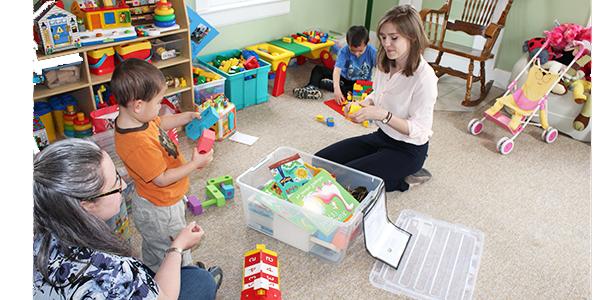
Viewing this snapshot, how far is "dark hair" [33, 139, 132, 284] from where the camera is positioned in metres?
1.02

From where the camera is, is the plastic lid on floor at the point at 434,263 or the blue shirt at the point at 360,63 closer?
the plastic lid on floor at the point at 434,263

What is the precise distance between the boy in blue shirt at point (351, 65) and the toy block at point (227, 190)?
1.10 m

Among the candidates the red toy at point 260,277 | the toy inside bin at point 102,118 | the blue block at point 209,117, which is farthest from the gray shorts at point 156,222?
the toy inside bin at point 102,118

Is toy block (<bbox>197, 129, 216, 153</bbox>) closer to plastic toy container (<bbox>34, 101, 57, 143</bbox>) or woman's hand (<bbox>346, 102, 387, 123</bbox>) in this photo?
woman's hand (<bbox>346, 102, 387, 123</bbox>)

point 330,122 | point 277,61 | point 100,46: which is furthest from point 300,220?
point 277,61

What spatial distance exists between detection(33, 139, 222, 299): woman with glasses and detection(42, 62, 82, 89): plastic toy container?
5.11 feet

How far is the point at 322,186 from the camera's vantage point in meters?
2.05

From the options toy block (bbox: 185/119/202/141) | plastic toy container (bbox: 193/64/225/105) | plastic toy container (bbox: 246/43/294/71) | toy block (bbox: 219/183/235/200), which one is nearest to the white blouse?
toy block (bbox: 219/183/235/200)

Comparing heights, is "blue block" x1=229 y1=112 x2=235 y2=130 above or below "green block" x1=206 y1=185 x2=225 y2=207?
above

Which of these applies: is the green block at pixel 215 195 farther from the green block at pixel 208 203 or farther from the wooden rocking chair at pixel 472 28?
the wooden rocking chair at pixel 472 28

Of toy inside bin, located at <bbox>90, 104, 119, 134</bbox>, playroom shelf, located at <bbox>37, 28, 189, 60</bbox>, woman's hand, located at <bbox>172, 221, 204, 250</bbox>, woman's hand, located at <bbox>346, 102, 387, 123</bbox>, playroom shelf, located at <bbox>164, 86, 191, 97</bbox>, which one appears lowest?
toy inside bin, located at <bbox>90, 104, 119, 134</bbox>

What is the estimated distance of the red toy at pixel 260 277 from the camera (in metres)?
1.65
